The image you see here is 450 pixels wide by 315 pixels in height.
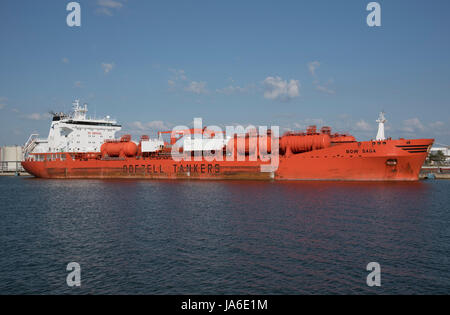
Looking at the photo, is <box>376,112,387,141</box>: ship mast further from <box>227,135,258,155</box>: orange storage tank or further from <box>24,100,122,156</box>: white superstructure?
<box>24,100,122,156</box>: white superstructure

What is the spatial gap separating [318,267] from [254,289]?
9.90 ft

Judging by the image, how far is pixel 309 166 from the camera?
39750 mm

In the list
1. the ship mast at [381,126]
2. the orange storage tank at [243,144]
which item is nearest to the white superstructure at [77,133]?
the orange storage tank at [243,144]

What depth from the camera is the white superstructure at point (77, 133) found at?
5812cm

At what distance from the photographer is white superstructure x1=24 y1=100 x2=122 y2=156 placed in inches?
2288

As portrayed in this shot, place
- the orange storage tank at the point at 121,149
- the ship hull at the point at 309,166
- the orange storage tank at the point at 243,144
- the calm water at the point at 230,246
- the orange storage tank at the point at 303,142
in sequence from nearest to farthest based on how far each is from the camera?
the calm water at the point at 230,246 → the ship hull at the point at 309,166 → the orange storage tank at the point at 303,142 → the orange storage tank at the point at 243,144 → the orange storage tank at the point at 121,149

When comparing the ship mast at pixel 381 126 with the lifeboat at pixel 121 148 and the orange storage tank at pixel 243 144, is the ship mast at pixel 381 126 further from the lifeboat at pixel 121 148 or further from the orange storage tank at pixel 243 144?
the lifeboat at pixel 121 148

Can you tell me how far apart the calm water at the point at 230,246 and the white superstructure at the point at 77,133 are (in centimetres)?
3313

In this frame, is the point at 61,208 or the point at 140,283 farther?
the point at 61,208

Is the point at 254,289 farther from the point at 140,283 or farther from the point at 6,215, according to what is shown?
the point at 6,215

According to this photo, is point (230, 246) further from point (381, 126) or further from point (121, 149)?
point (121, 149)

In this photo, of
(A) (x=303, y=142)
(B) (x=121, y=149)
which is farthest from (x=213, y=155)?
(B) (x=121, y=149)

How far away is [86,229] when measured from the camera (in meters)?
18.2

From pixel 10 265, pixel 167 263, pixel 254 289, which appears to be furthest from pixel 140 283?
pixel 10 265
